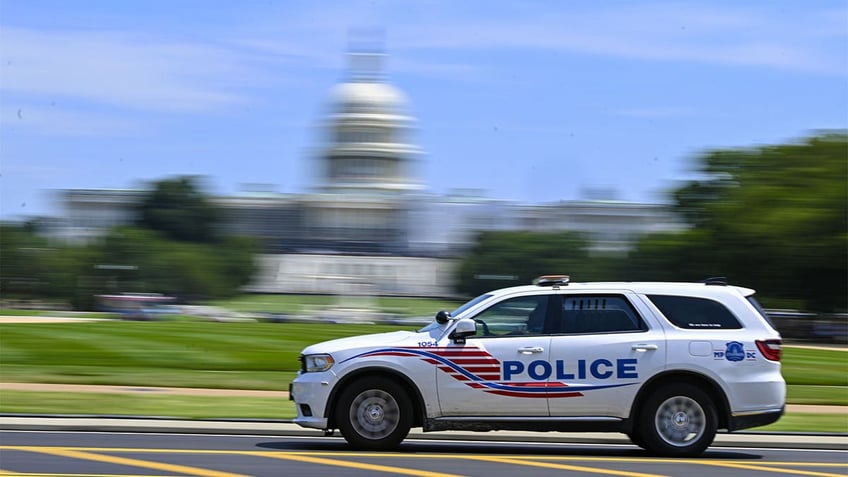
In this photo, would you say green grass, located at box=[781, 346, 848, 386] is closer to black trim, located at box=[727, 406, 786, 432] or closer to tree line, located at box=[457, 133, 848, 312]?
black trim, located at box=[727, 406, 786, 432]

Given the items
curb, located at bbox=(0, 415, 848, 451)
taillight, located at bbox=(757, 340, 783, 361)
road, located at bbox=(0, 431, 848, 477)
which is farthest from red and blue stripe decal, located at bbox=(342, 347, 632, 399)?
curb, located at bbox=(0, 415, 848, 451)

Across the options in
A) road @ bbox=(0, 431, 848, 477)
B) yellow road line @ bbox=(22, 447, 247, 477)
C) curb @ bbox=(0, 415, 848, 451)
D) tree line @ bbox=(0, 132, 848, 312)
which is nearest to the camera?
yellow road line @ bbox=(22, 447, 247, 477)

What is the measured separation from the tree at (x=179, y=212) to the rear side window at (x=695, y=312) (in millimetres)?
117073

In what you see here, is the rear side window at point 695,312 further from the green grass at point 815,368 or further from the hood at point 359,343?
the green grass at point 815,368

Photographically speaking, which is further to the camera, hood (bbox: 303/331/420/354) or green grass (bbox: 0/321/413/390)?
green grass (bbox: 0/321/413/390)

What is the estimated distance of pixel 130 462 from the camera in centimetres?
1196

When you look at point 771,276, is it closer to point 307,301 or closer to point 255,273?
point 307,301

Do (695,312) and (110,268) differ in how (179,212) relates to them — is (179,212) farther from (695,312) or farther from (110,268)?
(695,312)

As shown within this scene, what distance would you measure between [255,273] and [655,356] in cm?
11252

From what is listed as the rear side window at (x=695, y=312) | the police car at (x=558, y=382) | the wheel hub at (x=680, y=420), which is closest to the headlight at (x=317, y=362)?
the police car at (x=558, y=382)

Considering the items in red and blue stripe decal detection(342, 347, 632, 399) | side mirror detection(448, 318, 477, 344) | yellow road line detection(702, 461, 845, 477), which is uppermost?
side mirror detection(448, 318, 477, 344)

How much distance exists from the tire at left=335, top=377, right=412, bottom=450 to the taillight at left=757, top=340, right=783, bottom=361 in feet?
11.4

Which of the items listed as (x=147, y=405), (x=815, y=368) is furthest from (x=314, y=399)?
(x=815, y=368)

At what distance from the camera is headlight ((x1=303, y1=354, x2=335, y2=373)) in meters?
13.1
